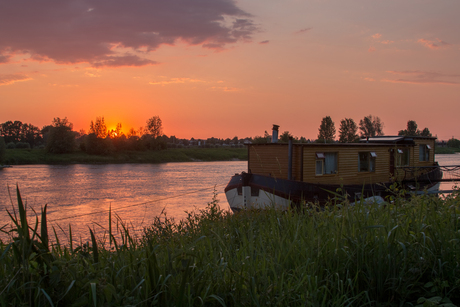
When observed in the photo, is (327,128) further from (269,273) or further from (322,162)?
(269,273)

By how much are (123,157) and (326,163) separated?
58.1m

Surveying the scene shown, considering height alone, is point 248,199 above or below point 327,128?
below

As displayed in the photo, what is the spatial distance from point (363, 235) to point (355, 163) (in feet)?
41.8

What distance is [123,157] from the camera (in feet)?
219

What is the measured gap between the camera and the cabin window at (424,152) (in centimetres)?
1912

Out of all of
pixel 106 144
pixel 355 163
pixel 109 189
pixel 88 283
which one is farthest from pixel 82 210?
pixel 106 144

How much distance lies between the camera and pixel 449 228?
3.13m

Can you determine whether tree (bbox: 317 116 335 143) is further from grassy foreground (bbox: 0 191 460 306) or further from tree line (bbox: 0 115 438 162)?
grassy foreground (bbox: 0 191 460 306)

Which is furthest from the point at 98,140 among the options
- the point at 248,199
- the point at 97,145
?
the point at 248,199

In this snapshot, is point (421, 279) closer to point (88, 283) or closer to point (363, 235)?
point (363, 235)

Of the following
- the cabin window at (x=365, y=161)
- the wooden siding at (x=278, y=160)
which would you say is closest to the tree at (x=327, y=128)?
the cabin window at (x=365, y=161)

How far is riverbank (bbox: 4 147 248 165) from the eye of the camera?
190ft

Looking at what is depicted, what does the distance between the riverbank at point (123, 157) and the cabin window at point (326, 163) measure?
5471 centimetres

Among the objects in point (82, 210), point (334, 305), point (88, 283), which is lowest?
point (82, 210)
